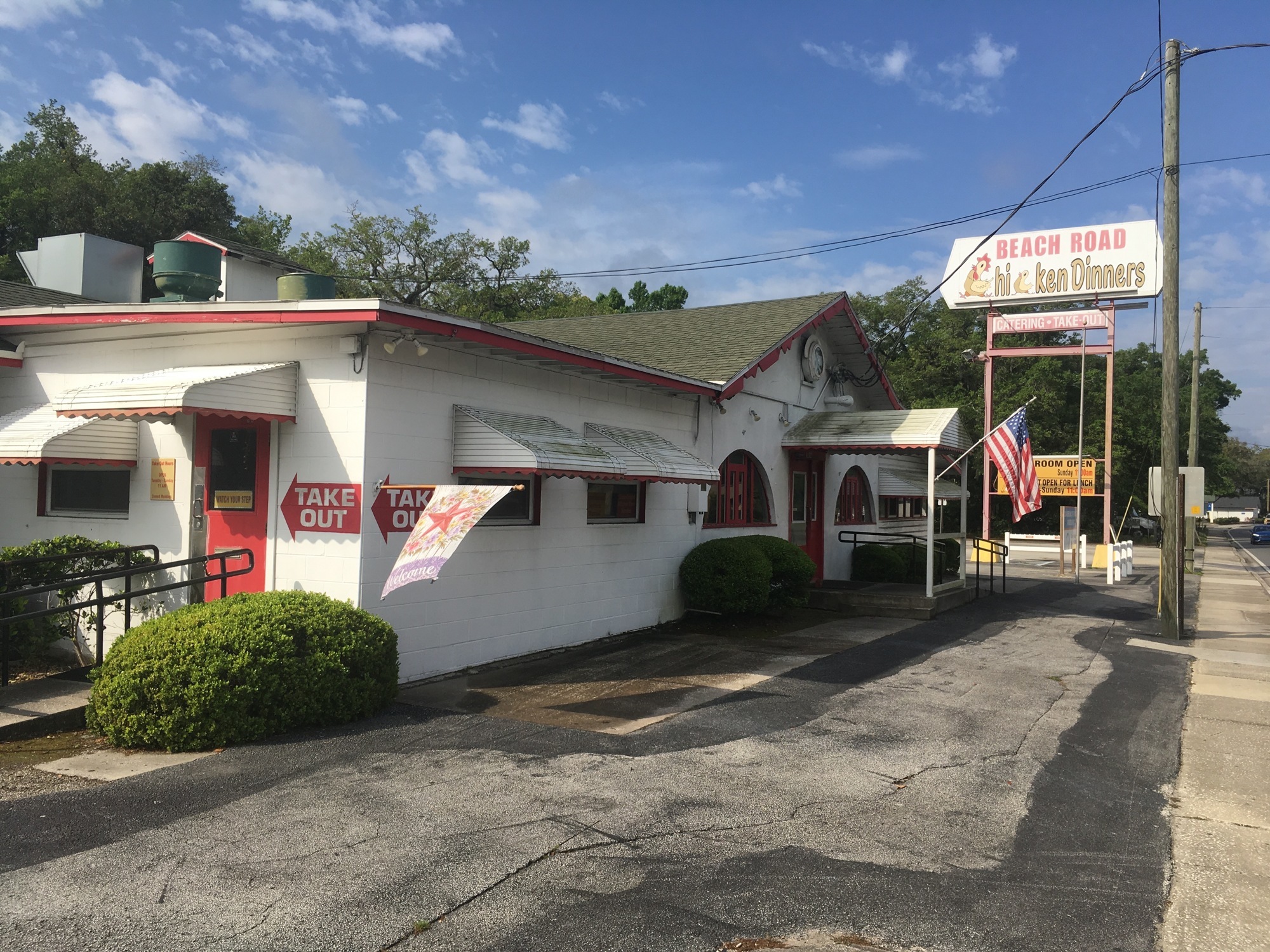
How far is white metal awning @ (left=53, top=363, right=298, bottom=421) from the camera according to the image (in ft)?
25.7

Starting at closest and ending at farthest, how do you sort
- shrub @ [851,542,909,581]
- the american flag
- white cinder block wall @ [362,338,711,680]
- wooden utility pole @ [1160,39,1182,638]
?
white cinder block wall @ [362,338,711,680]
wooden utility pole @ [1160,39,1182,638]
the american flag
shrub @ [851,542,909,581]

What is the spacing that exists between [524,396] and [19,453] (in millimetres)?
4958

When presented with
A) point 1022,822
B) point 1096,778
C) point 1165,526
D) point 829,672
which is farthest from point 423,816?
point 1165,526

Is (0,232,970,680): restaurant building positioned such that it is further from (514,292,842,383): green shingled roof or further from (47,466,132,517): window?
(514,292,842,383): green shingled roof

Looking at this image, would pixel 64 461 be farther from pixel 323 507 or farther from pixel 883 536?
pixel 883 536

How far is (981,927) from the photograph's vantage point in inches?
169

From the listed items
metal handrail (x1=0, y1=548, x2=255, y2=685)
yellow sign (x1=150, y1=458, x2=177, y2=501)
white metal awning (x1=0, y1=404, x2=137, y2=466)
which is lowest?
metal handrail (x1=0, y1=548, x2=255, y2=685)

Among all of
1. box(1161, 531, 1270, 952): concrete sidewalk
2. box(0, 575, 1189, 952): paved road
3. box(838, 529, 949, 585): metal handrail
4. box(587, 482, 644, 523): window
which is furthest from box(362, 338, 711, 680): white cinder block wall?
box(1161, 531, 1270, 952): concrete sidewalk

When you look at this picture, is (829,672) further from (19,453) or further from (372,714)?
(19,453)

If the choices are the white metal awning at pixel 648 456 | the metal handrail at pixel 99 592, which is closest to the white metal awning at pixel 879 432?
the white metal awning at pixel 648 456

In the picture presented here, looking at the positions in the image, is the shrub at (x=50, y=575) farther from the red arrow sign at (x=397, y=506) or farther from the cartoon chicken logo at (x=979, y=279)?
the cartoon chicken logo at (x=979, y=279)

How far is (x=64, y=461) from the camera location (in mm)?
9234

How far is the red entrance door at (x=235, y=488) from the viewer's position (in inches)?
353

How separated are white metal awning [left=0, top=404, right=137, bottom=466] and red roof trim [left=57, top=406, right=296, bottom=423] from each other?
92cm
